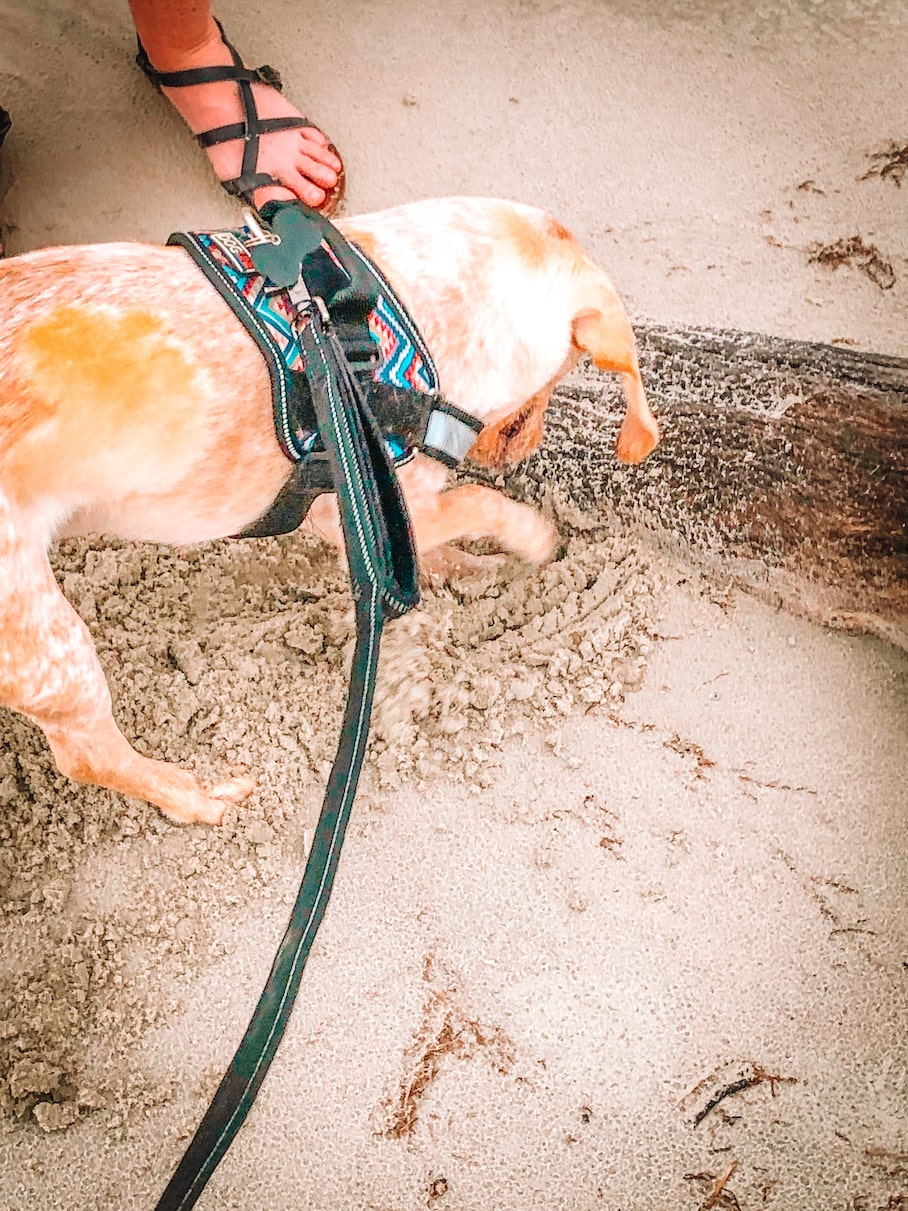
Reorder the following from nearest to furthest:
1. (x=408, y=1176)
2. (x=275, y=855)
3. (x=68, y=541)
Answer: (x=408, y=1176) → (x=275, y=855) → (x=68, y=541)

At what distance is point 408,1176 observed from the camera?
4.59 ft

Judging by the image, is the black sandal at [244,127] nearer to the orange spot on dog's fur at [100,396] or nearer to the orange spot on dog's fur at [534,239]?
the orange spot on dog's fur at [534,239]

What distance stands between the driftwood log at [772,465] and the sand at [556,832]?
2.9 inches

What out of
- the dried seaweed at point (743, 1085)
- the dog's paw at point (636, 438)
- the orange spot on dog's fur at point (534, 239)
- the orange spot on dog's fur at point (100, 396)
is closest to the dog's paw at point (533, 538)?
the dog's paw at point (636, 438)

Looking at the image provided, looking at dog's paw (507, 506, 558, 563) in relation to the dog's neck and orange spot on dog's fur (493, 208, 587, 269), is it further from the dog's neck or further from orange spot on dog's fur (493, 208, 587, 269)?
orange spot on dog's fur (493, 208, 587, 269)

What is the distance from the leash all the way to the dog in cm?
21

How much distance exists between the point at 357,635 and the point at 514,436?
0.82m

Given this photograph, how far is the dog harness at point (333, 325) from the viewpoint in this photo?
124 cm

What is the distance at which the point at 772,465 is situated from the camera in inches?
65.9

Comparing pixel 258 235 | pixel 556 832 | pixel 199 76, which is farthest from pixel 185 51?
pixel 556 832

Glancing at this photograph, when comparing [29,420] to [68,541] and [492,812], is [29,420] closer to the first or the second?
[68,541]

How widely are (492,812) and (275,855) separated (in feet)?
1.38

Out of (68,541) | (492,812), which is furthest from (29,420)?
(492,812)

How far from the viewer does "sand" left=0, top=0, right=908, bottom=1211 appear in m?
1.41
